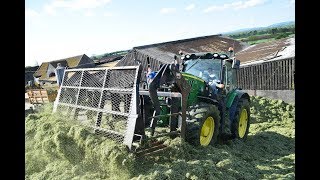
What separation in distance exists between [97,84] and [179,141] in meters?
2.16

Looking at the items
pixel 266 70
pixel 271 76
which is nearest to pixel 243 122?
pixel 271 76

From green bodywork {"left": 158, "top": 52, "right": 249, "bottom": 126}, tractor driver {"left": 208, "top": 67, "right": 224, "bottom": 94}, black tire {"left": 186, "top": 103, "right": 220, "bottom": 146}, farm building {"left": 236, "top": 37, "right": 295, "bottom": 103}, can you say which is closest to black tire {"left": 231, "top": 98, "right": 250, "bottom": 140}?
green bodywork {"left": 158, "top": 52, "right": 249, "bottom": 126}

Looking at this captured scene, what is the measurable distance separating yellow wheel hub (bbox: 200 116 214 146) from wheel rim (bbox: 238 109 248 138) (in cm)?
207

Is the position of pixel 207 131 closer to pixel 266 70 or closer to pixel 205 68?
pixel 205 68

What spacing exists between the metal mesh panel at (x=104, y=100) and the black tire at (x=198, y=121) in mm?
1626

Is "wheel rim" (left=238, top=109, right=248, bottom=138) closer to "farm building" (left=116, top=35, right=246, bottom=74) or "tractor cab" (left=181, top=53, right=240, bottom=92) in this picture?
"tractor cab" (left=181, top=53, right=240, bottom=92)

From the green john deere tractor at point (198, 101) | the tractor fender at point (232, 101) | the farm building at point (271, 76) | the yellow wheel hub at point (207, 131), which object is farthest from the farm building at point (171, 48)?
the yellow wheel hub at point (207, 131)

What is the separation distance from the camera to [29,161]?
247 inches

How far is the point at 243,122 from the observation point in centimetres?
977

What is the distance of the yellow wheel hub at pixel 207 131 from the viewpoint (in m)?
7.48

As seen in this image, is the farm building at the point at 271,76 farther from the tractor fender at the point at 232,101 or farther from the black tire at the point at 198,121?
the black tire at the point at 198,121

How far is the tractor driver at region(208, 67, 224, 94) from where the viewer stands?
8195 mm

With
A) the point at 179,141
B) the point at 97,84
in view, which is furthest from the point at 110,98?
the point at 179,141
